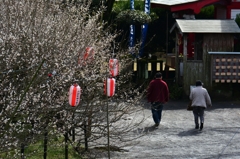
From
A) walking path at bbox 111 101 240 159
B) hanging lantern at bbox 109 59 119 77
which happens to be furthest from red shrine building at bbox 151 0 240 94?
hanging lantern at bbox 109 59 119 77

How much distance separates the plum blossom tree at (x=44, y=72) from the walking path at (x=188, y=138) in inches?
56.2

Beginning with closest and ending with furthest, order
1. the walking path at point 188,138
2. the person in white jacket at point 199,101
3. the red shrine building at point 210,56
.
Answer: the walking path at point 188,138, the person in white jacket at point 199,101, the red shrine building at point 210,56

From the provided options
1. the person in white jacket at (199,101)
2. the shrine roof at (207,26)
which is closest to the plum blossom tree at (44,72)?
the person in white jacket at (199,101)

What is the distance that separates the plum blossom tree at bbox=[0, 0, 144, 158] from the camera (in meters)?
6.71

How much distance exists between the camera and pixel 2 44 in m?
7.16

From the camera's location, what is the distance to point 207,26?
62.4 ft

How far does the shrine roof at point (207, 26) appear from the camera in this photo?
18.6 m

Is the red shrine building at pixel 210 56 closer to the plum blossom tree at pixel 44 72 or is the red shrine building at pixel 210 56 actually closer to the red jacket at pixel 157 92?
the red jacket at pixel 157 92

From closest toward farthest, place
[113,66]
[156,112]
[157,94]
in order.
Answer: [113,66] < [156,112] < [157,94]

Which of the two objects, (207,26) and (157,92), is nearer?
(157,92)

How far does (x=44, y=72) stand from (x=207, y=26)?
12.7 meters

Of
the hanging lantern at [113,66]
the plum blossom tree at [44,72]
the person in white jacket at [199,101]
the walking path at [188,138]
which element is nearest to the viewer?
the plum blossom tree at [44,72]

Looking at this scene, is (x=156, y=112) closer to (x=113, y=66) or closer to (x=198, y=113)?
(x=198, y=113)

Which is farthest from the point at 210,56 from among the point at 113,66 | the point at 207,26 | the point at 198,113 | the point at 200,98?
the point at 113,66
